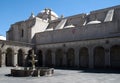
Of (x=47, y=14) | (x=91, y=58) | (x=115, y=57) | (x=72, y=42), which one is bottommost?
(x=91, y=58)

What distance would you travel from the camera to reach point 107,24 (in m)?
28.2

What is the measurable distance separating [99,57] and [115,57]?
262 cm

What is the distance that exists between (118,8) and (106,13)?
233cm

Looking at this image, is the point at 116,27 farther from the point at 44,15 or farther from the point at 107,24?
the point at 44,15

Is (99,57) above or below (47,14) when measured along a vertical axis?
below

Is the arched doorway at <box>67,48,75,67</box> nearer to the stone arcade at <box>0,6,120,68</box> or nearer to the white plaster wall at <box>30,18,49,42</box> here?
the stone arcade at <box>0,6,120,68</box>

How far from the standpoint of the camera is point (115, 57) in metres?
27.0

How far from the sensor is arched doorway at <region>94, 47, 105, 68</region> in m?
28.2

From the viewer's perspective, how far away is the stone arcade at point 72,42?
26.8 m

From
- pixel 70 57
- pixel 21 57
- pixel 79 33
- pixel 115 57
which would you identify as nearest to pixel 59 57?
pixel 70 57

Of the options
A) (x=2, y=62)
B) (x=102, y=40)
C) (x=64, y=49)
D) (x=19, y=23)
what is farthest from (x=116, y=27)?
(x=19, y=23)

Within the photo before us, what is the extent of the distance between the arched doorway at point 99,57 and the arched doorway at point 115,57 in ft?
5.10

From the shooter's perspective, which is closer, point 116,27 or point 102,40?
point 102,40

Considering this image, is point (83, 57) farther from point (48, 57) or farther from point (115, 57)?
point (48, 57)
